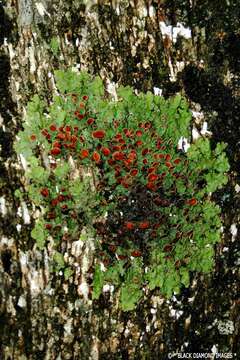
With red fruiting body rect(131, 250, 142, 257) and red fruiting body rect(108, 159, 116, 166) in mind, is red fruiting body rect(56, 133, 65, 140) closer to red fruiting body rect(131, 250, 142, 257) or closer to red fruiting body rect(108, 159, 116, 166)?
red fruiting body rect(108, 159, 116, 166)

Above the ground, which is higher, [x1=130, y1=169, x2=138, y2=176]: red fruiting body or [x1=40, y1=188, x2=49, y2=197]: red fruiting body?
[x1=130, y1=169, x2=138, y2=176]: red fruiting body

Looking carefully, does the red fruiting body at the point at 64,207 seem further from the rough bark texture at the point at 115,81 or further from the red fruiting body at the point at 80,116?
the red fruiting body at the point at 80,116

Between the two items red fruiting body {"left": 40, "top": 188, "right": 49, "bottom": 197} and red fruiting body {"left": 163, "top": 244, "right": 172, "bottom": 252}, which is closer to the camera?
red fruiting body {"left": 40, "top": 188, "right": 49, "bottom": 197}

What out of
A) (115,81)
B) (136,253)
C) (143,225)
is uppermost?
(115,81)

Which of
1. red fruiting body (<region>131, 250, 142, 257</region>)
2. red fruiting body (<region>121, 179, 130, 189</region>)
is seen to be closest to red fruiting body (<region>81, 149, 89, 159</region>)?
red fruiting body (<region>121, 179, 130, 189</region>)

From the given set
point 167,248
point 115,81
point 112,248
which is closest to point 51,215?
point 112,248

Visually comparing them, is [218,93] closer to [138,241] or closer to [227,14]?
[227,14]

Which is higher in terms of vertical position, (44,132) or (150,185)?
(44,132)

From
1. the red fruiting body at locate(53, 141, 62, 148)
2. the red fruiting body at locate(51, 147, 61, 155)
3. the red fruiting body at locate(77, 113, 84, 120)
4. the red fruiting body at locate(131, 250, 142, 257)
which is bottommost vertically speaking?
the red fruiting body at locate(131, 250, 142, 257)

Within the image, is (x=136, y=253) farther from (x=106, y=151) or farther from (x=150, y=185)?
(x=106, y=151)
